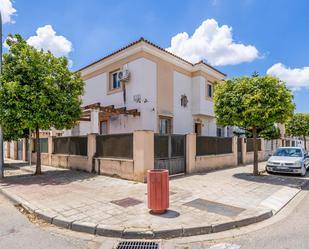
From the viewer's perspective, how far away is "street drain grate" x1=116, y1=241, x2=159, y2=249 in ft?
13.6

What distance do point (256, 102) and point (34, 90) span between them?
30.4 ft

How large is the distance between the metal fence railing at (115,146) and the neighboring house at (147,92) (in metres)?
Answer: 1.97

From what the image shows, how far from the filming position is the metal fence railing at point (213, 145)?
40.0 feet

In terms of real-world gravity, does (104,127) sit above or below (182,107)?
below

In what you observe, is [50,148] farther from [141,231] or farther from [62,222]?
[141,231]

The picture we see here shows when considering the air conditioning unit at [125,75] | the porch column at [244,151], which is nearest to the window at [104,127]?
the air conditioning unit at [125,75]

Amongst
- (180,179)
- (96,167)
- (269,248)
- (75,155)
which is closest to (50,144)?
(75,155)

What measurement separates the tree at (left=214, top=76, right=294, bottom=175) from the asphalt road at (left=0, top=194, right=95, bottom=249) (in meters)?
8.04

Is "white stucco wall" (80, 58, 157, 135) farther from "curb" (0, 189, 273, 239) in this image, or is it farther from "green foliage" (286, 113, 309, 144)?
"green foliage" (286, 113, 309, 144)

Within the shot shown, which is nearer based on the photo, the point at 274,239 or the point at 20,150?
the point at 274,239

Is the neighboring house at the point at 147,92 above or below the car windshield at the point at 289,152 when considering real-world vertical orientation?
above

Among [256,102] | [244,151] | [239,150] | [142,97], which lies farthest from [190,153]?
[244,151]

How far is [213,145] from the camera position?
13180mm

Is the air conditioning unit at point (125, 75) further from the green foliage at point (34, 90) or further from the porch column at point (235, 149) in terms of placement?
the porch column at point (235, 149)
